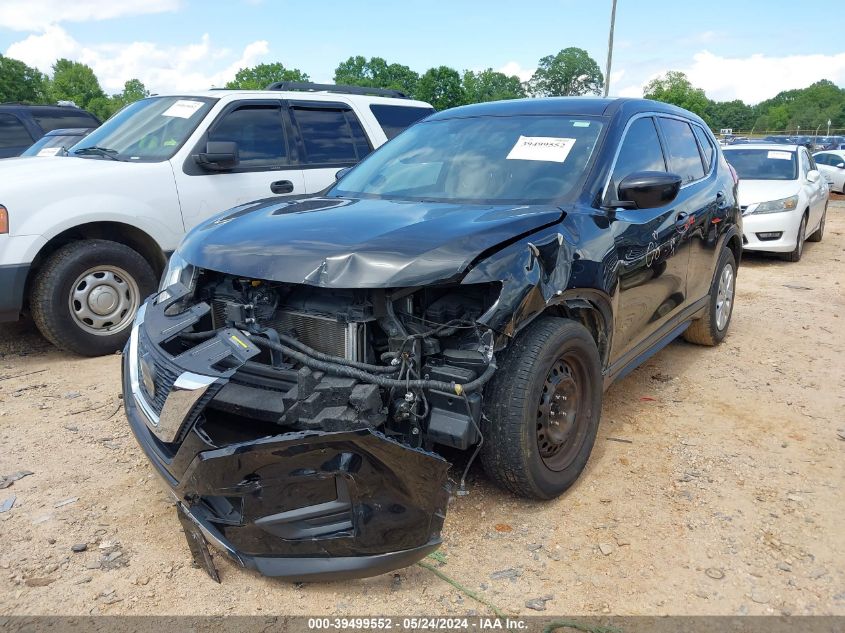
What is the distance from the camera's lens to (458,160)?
3721 mm

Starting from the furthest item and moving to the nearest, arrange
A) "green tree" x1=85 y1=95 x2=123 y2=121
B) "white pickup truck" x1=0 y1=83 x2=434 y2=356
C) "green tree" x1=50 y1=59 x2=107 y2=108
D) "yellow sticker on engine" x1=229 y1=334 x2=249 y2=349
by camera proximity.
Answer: "green tree" x1=50 y1=59 x2=107 y2=108, "green tree" x1=85 y1=95 x2=123 y2=121, "white pickup truck" x1=0 y1=83 x2=434 y2=356, "yellow sticker on engine" x1=229 y1=334 x2=249 y2=349

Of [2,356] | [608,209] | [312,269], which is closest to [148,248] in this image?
[2,356]

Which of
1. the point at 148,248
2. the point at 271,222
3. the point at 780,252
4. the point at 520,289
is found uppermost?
the point at 271,222

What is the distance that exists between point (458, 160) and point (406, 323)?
1454mm

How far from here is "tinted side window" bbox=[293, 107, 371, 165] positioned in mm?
6059

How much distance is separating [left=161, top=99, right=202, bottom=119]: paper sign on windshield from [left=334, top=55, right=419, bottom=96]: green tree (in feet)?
239

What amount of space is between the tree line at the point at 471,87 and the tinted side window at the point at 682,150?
4387 cm

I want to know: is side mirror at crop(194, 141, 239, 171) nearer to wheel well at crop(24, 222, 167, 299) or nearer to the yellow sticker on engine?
wheel well at crop(24, 222, 167, 299)

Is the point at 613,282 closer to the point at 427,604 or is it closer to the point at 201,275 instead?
the point at 427,604

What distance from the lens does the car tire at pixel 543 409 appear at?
A: 8.71 feet

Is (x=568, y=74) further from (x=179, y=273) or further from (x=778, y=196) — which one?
(x=179, y=273)

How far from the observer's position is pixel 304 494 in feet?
7.38

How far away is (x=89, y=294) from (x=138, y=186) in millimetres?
900

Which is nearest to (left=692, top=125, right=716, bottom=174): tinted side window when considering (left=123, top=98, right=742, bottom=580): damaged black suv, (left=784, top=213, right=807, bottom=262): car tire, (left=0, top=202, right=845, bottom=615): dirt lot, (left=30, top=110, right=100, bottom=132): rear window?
(left=123, top=98, right=742, bottom=580): damaged black suv
